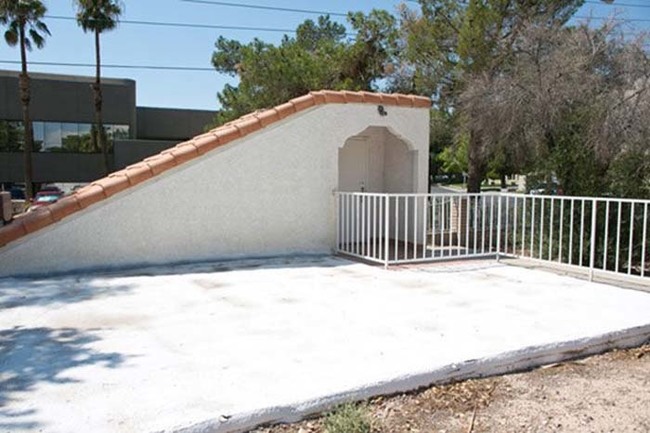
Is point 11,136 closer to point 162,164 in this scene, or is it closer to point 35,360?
point 162,164

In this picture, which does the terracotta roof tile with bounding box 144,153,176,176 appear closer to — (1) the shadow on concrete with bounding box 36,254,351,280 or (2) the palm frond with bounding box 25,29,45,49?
(1) the shadow on concrete with bounding box 36,254,351,280

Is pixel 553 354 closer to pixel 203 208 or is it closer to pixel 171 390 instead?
pixel 171 390

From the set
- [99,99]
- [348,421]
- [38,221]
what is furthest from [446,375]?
[99,99]

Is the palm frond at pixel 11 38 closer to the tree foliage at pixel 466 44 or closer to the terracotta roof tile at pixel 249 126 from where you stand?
the tree foliage at pixel 466 44

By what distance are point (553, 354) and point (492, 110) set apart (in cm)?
735

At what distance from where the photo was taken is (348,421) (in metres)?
2.88

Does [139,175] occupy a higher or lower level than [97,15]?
lower

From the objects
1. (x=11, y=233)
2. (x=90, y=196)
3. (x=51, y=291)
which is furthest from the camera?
(x=90, y=196)

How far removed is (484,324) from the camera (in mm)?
4531

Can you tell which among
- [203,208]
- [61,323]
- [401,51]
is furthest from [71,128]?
[61,323]

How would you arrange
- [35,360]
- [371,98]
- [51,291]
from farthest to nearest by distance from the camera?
[371,98]
[51,291]
[35,360]

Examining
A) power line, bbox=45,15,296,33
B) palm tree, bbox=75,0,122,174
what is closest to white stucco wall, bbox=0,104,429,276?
power line, bbox=45,15,296,33

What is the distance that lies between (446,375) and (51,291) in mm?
4463

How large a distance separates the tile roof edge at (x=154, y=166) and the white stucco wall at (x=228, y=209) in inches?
3.6
